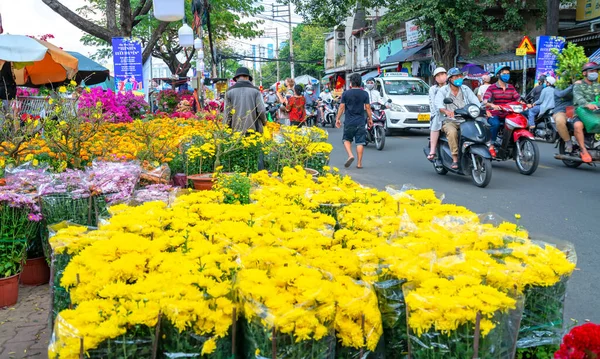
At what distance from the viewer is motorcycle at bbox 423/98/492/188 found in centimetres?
852

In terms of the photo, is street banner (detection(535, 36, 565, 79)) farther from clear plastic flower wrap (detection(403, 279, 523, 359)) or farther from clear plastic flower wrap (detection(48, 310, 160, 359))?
clear plastic flower wrap (detection(48, 310, 160, 359))

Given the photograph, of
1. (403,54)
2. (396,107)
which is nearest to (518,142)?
(396,107)

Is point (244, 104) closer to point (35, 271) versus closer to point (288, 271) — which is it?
point (35, 271)

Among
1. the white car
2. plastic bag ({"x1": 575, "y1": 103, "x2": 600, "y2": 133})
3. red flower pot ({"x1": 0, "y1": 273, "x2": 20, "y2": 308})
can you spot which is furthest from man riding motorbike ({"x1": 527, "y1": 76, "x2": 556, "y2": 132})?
red flower pot ({"x1": 0, "y1": 273, "x2": 20, "y2": 308})

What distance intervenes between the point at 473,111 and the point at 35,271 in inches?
258

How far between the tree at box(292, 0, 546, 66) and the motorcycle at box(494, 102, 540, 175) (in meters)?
14.3

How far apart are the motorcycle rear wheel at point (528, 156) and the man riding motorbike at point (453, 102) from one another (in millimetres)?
1405

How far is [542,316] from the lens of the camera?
2.65 meters

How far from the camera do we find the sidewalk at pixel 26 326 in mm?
3487

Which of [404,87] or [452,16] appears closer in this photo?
[404,87]

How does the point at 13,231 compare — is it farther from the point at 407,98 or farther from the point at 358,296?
the point at 407,98

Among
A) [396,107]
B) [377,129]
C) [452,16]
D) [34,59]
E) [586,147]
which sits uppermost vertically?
[452,16]

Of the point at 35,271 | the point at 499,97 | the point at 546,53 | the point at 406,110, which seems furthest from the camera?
the point at 406,110

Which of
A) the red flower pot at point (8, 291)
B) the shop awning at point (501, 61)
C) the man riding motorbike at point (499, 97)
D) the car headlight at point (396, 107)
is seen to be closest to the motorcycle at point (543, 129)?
the car headlight at point (396, 107)
